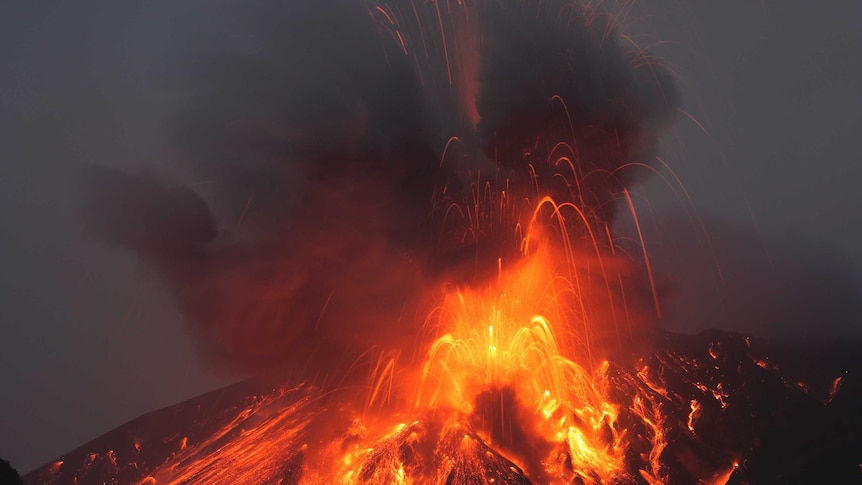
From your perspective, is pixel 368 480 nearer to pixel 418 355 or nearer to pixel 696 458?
pixel 418 355

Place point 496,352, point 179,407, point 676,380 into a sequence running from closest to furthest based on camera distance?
point 496,352 < point 676,380 < point 179,407

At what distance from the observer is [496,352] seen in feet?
134

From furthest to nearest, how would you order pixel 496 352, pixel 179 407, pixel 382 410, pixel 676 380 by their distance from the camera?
1. pixel 179 407
2. pixel 676 380
3. pixel 382 410
4. pixel 496 352

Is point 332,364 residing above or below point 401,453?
above

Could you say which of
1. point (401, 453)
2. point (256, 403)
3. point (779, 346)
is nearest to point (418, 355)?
point (401, 453)

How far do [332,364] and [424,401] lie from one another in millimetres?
15352

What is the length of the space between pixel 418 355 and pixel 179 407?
39.2 metres

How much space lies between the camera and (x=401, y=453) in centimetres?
3419

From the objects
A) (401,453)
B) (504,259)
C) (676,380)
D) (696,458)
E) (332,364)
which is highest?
(504,259)

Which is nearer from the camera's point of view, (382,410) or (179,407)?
(382,410)

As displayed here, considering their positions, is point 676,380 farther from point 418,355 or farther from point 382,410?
point 382,410

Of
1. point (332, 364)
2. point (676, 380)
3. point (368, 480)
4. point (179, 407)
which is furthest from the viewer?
point (179, 407)

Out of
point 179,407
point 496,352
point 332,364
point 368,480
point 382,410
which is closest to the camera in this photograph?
point 368,480

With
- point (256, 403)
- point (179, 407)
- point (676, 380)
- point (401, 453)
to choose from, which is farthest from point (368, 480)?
point (179, 407)
